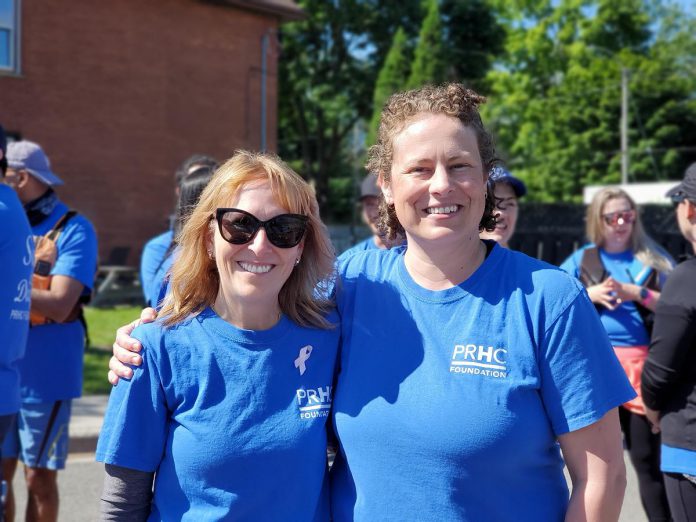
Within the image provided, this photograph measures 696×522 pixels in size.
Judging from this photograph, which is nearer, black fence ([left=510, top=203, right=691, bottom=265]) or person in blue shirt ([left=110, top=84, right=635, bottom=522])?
person in blue shirt ([left=110, top=84, right=635, bottom=522])

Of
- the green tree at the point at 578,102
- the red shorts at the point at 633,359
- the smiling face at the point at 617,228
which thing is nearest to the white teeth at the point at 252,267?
the red shorts at the point at 633,359

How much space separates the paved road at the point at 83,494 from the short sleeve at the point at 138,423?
3298 mm

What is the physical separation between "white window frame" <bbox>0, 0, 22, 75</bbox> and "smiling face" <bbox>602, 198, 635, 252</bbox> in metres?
15.9

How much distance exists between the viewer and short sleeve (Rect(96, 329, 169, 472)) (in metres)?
2.01

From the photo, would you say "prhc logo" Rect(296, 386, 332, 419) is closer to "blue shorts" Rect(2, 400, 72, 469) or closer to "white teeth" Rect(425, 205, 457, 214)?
"white teeth" Rect(425, 205, 457, 214)

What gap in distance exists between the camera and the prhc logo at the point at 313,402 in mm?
2098

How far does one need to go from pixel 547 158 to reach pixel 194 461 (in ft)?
129

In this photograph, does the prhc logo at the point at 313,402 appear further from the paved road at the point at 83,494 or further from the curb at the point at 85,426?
the curb at the point at 85,426

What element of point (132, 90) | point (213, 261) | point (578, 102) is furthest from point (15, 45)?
point (578, 102)

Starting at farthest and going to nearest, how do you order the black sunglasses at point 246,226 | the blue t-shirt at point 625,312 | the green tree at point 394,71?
the green tree at point 394,71, the blue t-shirt at point 625,312, the black sunglasses at point 246,226

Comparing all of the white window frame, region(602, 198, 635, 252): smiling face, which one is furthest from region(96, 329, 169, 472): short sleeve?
→ the white window frame

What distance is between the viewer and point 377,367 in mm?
2068

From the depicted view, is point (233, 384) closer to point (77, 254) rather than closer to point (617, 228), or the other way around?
point (77, 254)

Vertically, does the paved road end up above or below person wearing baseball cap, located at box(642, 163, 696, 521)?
below
